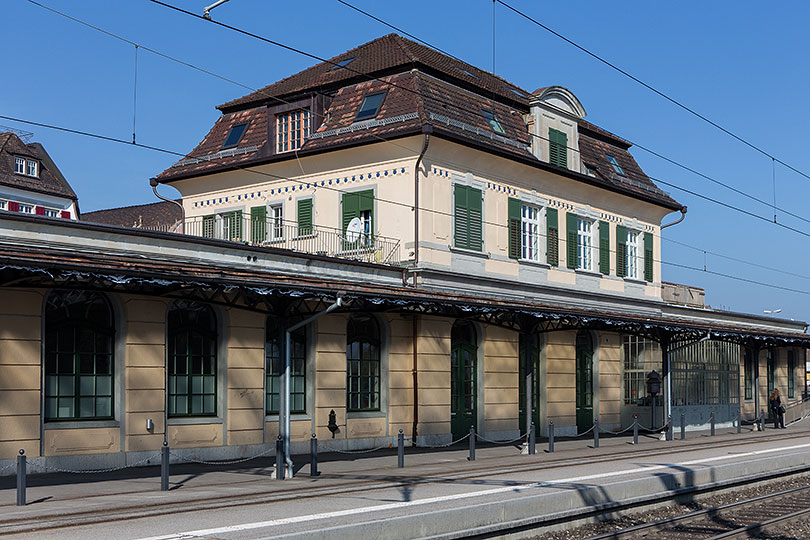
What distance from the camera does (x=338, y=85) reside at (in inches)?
1227

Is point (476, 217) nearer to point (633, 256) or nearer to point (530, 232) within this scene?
point (530, 232)

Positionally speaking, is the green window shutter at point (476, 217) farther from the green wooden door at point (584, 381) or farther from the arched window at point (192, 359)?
the arched window at point (192, 359)

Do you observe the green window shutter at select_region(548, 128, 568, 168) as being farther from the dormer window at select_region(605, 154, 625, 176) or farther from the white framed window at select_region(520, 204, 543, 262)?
the dormer window at select_region(605, 154, 625, 176)

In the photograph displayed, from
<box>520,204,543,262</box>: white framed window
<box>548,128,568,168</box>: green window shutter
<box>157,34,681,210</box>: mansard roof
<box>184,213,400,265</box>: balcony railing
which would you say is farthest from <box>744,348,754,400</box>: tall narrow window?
<box>184,213,400,265</box>: balcony railing

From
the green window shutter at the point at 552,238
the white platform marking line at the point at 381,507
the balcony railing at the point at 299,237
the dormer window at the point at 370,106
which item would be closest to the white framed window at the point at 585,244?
the green window shutter at the point at 552,238

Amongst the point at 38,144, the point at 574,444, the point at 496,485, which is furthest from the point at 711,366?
the point at 38,144

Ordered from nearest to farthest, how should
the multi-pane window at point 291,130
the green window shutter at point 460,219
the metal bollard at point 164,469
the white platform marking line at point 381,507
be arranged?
the white platform marking line at point 381,507, the metal bollard at point 164,469, the green window shutter at point 460,219, the multi-pane window at point 291,130

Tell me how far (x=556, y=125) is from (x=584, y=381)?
345 inches

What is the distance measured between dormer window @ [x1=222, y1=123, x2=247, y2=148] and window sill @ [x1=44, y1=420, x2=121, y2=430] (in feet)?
50.0

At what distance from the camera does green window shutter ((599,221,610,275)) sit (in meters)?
35.4

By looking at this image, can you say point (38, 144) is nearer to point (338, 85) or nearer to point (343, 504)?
point (338, 85)

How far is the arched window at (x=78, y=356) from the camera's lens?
1855cm

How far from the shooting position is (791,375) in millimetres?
46969

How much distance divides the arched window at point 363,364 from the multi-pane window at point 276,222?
6.28m
